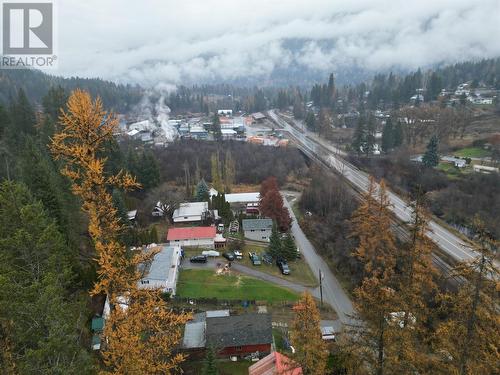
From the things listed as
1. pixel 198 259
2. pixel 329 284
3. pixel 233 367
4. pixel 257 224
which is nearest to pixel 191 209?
pixel 257 224

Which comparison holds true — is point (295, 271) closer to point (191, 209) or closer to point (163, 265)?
point (163, 265)

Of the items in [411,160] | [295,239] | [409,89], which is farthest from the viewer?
[409,89]

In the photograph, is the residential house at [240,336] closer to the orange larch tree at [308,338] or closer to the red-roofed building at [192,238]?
the orange larch tree at [308,338]

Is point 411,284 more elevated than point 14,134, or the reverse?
point 14,134

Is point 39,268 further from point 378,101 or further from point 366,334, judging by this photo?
point 378,101

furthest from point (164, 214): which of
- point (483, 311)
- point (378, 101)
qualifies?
point (378, 101)

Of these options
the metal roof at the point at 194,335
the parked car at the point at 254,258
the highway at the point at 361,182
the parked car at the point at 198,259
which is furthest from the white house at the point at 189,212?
the highway at the point at 361,182

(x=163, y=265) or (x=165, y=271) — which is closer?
(x=165, y=271)
